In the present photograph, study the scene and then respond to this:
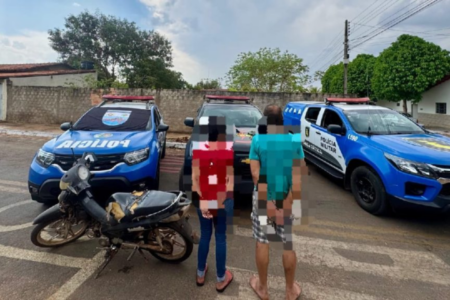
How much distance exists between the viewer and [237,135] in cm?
420

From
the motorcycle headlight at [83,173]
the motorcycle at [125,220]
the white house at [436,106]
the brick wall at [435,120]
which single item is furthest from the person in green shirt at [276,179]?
the brick wall at [435,120]

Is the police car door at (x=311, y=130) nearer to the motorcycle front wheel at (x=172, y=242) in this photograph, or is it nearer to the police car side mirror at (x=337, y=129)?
the police car side mirror at (x=337, y=129)

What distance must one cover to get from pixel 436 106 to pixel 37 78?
2614 cm

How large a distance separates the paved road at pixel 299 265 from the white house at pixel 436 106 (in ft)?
60.4

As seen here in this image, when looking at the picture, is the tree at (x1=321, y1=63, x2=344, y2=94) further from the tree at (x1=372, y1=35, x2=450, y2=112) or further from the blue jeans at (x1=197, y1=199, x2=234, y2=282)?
the blue jeans at (x1=197, y1=199, x2=234, y2=282)

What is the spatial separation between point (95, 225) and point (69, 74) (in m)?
→ 19.3

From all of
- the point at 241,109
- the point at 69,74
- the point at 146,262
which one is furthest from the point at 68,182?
the point at 69,74

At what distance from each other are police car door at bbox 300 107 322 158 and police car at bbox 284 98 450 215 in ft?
0.07

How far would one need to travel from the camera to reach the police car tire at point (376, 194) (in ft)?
12.8

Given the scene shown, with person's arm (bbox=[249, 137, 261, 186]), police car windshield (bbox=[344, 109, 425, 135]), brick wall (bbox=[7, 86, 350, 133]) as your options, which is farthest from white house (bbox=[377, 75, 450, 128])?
person's arm (bbox=[249, 137, 261, 186])

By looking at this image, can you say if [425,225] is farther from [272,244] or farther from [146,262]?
[146,262]

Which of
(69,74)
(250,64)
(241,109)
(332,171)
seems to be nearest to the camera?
(332,171)

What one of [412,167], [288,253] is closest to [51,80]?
[288,253]

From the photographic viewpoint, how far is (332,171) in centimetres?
535
